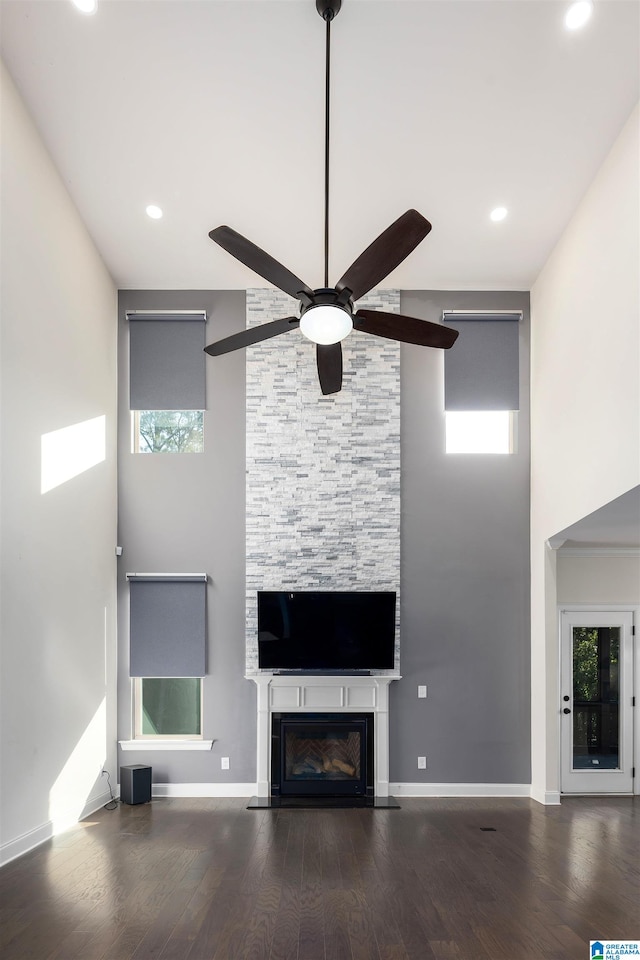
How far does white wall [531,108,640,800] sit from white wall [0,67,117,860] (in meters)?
3.91

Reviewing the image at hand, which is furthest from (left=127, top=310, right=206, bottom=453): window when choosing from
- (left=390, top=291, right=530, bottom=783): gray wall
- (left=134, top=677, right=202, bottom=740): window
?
(left=134, top=677, right=202, bottom=740): window

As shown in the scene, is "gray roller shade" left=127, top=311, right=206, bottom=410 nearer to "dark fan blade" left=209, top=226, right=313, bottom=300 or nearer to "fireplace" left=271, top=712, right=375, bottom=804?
"fireplace" left=271, top=712, right=375, bottom=804

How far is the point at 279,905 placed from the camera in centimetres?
411

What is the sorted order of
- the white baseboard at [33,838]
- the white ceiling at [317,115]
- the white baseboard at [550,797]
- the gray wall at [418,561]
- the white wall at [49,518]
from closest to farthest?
the white ceiling at [317,115]
the white baseboard at [33,838]
the white wall at [49,518]
the white baseboard at [550,797]
the gray wall at [418,561]

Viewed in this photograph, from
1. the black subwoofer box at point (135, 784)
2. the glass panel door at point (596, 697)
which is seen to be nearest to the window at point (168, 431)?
the black subwoofer box at point (135, 784)

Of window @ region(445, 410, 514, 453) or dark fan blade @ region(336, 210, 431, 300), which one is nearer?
dark fan blade @ region(336, 210, 431, 300)

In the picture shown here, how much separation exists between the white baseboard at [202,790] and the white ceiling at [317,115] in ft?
15.6

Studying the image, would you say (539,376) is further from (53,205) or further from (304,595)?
(53,205)

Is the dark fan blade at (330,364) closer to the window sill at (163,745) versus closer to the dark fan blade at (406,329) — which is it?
the dark fan blade at (406,329)

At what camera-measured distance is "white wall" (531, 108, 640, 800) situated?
15.6 feet

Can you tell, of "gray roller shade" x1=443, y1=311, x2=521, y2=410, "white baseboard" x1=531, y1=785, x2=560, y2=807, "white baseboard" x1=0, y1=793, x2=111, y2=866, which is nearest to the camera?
"white baseboard" x1=0, y1=793, x2=111, y2=866

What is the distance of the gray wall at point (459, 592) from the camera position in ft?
22.4

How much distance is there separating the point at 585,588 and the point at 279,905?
4.35 meters

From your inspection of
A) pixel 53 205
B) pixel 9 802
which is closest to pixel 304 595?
pixel 9 802
